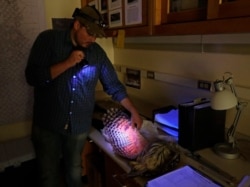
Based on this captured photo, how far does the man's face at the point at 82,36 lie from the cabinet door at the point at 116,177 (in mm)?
691

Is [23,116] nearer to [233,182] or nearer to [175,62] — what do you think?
[175,62]

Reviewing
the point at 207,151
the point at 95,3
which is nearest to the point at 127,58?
the point at 95,3

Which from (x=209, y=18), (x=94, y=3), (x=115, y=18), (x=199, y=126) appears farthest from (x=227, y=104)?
(x=94, y=3)

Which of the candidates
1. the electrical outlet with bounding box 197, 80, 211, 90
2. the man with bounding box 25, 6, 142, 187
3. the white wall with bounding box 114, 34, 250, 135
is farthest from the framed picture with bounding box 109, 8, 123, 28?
the electrical outlet with bounding box 197, 80, 211, 90

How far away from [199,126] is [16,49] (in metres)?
1.51

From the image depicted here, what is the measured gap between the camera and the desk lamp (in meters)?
1.05

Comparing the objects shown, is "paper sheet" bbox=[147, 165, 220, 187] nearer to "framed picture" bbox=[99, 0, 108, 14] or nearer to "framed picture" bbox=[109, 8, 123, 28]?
"framed picture" bbox=[109, 8, 123, 28]

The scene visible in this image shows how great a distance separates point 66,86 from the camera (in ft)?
4.45

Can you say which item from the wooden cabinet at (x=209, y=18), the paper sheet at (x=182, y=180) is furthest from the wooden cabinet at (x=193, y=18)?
the paper sheet at (x=182, y=180)

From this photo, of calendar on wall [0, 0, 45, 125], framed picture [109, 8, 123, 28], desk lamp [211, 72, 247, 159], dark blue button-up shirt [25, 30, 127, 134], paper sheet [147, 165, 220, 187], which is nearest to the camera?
paper sheet [147, 165, 220, 187]

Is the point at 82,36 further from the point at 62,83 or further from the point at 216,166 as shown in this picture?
the point at 216,166

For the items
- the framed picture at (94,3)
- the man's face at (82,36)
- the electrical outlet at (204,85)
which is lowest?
the electrical outlet at (204,85)

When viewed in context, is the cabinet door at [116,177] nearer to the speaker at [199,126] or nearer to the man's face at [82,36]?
the speaker at [199,126]

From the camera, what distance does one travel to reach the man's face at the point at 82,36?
49.8 inches
